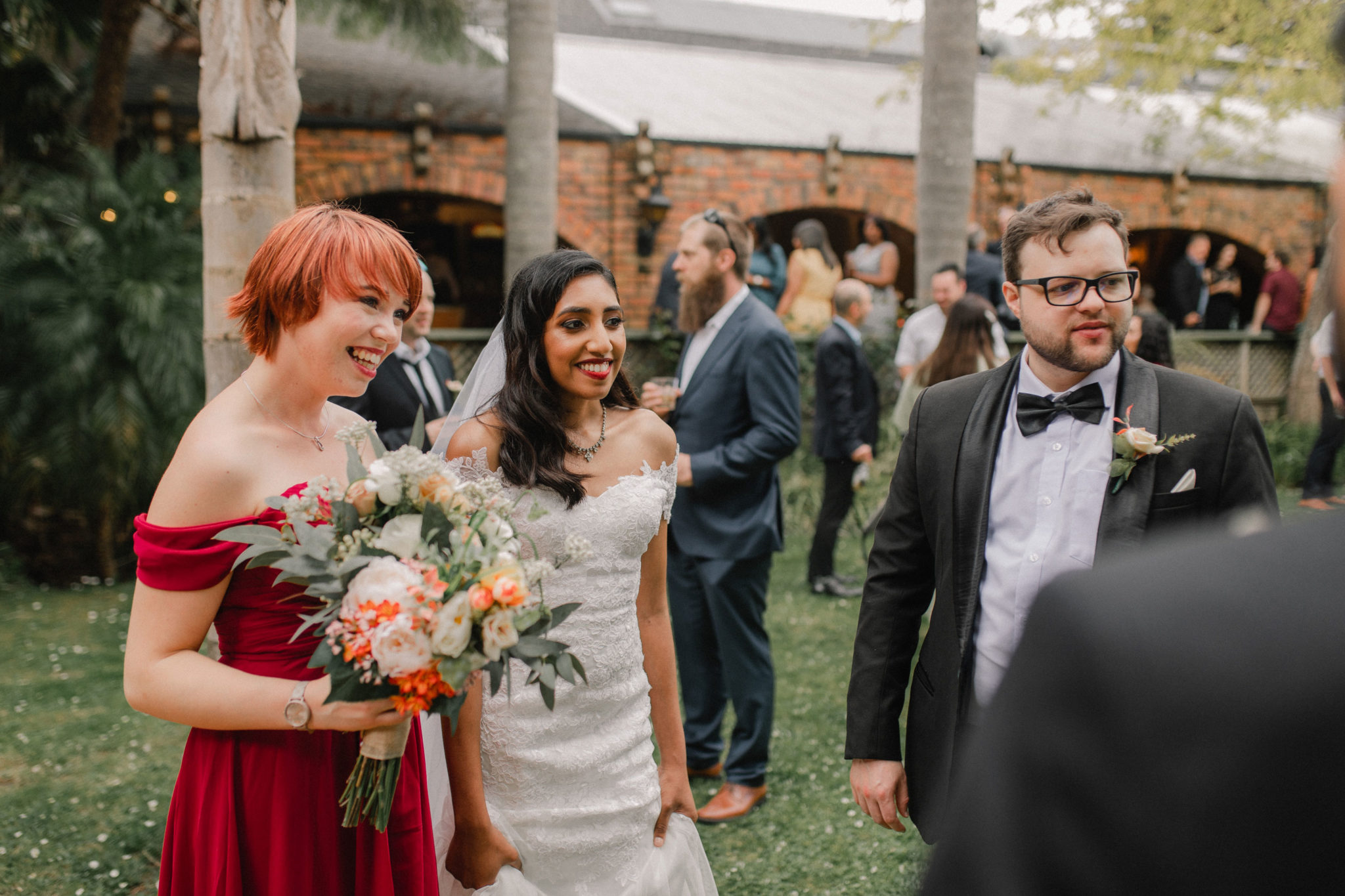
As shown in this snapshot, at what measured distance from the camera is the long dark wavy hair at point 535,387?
8.24 ft

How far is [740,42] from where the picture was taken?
22.2m

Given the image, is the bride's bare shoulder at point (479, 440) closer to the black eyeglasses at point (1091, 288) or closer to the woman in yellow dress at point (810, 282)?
the black eyeglasses at point (1091, 288)

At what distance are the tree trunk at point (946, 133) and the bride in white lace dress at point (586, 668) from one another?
5.86 metres

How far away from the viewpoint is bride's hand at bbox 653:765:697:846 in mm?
2666

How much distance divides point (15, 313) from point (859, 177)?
9.42 m

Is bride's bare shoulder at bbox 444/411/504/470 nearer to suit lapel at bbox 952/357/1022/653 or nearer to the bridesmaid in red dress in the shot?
the bridesmaid in red dress

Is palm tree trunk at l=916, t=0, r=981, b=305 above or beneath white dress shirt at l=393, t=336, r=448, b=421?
above

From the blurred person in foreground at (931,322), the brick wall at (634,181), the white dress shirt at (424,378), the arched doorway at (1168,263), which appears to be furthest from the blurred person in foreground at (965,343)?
the arched doorway at (1168,263)

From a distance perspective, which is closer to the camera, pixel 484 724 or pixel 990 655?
pixel 990 655

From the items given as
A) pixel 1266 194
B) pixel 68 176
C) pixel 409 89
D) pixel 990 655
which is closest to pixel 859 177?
pixel 409 89

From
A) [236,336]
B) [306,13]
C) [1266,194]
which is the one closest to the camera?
[236,336]

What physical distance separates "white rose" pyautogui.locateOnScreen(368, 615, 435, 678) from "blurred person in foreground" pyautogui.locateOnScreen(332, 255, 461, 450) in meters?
2.74

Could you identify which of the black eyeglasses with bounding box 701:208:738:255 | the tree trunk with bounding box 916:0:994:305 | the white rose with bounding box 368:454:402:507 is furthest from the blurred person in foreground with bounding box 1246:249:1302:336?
the white rose with bounding box 368:454:402:507

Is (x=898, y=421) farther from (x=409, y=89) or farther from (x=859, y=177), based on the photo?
(x=409, y=89)
